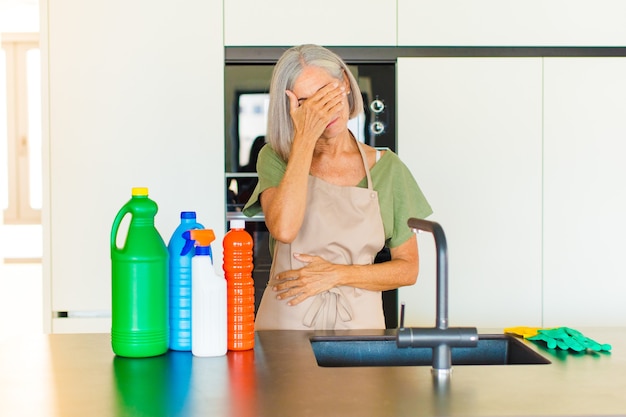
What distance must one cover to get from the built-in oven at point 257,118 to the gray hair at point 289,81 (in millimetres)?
800

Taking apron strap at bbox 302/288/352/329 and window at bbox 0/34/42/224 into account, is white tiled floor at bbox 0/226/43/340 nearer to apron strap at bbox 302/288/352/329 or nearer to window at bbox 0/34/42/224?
window at bbox 0/34/42/224

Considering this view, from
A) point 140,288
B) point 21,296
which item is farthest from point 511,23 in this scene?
point 21,296

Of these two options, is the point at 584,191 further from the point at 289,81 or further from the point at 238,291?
the point at 238,291

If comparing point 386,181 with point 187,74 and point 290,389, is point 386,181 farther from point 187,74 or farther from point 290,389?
point 187,74

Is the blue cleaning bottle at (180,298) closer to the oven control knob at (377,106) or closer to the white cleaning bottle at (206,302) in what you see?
the white cleaning bottle at (206,302)

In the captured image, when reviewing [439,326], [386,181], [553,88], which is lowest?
[439,326]

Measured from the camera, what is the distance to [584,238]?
2846mm

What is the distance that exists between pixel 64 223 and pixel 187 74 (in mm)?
667

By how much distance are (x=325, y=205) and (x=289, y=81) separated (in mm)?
313

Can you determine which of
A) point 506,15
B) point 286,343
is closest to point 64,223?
point 286,343

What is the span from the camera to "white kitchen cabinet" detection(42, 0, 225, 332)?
8.96 feet

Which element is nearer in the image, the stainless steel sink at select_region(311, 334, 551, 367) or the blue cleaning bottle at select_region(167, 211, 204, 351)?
the blue cleaning bottle at select_region(167, 211, 204, 351)

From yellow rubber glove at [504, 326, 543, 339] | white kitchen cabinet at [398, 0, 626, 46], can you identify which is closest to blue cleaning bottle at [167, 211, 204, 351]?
yellow rubber glove at [504, 326, 543, 339]

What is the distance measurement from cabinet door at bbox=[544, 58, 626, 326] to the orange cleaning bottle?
1617mm
